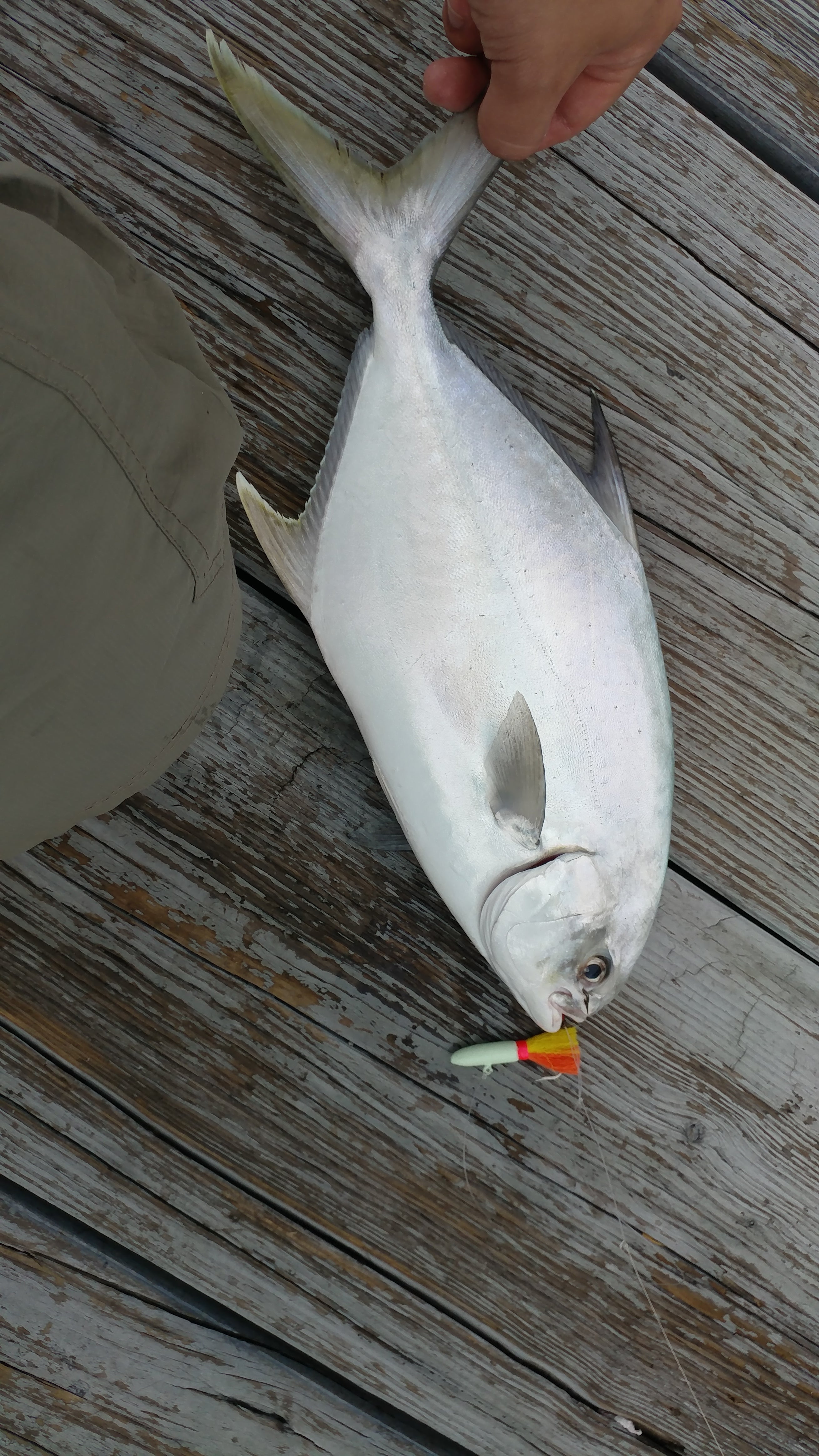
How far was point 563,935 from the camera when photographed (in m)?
1.08

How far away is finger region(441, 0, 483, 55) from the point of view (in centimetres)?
91

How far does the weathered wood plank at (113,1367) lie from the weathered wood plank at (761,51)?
6.28 feet

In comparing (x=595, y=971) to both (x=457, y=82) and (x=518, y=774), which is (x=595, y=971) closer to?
(x=518, y=774)

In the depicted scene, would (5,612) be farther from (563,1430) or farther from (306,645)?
(563,1430)

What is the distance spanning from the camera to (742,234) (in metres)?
1.18

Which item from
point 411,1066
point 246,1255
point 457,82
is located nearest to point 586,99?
point 457,82

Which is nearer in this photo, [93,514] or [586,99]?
[93,514]

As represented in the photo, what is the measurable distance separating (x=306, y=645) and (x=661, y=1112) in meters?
0.88

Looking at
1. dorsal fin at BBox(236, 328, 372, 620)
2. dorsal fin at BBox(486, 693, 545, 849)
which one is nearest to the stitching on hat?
dorsal fin at BBox(236, 328, 372, 620)

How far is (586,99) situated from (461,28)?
17cm

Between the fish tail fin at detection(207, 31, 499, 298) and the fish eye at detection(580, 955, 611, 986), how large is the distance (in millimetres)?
906

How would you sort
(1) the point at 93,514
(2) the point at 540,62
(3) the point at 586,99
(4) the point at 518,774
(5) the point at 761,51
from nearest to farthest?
(1) the point at 93,514, (2) the point at 540,62, (3) the point at 586,99, (4) the point at 518,774, (5) the point at 761,51

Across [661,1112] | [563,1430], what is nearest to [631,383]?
[661,1112]

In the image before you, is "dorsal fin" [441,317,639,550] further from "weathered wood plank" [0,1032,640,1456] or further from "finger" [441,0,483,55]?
"weathered wood plank" [0,1032,640,1456]
